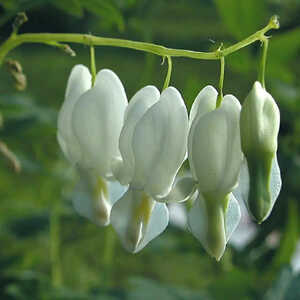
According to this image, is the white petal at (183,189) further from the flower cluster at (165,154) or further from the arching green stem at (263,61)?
the arching green stem at (263,61)

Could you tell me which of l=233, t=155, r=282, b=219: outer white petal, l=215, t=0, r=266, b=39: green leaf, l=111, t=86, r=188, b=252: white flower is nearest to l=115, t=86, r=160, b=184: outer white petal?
l=111, t=86, r=188, b=252: white flower

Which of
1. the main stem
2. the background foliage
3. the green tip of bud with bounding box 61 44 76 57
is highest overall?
the main stem

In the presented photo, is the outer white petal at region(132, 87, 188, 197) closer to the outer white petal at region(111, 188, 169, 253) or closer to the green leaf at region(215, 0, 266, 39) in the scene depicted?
the outer white petal at region(111, 188, 169, 253)

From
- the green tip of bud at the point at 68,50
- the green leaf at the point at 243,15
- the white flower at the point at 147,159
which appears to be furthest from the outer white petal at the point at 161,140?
the green leaf at the point at 243,15

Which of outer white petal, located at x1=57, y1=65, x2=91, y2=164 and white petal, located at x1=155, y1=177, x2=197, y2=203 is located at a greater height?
outer white petal, located at x1=57, y1=65, x2=91, y2=164

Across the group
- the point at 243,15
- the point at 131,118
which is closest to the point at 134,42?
the point at 131,118

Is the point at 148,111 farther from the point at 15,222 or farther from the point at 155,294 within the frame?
the point at 15,222
